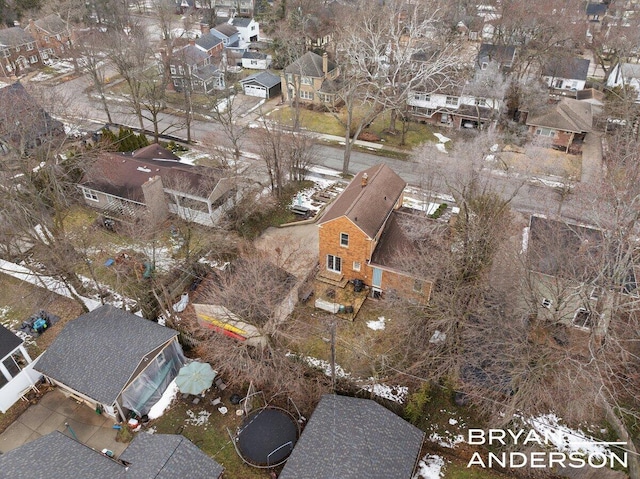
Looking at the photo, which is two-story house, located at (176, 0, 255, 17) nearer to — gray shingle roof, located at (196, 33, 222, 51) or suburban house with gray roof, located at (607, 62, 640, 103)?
gray shingle roof, located at (196, 33, 222, 51)

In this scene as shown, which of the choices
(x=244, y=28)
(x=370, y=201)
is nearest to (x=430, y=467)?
(x=370, y=201)

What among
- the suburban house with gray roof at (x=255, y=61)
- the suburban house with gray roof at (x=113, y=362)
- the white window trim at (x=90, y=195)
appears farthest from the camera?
the suburban house with gray roof at (x=255, y=61)

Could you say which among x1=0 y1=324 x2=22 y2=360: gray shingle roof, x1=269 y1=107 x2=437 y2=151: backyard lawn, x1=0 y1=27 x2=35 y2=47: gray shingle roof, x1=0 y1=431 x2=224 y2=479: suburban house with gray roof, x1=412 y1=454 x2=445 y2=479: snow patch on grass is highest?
x1=0 y1=27 x2=35 y2=47: gray shingle roof

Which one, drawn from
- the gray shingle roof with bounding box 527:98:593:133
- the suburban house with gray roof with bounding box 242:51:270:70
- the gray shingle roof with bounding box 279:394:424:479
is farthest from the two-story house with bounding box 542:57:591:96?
the gray shingle roof with bounding box 279:394:424:479

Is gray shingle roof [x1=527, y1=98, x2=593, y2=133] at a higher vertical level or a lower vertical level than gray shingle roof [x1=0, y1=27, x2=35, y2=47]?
lower

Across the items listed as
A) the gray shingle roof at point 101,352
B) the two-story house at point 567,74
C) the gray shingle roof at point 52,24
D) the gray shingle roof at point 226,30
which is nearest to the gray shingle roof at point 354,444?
the gray shingle roof at point 101,352

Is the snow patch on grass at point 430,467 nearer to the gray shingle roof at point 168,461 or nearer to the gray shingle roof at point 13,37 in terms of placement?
the gray shingle roof at point 168,461

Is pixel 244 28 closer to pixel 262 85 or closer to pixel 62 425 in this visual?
pixel 262 85
